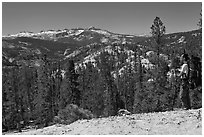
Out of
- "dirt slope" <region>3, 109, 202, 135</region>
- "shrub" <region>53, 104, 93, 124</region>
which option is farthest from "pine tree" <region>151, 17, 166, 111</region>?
"dirt slope" <region>3, 109, 202, 135</region>

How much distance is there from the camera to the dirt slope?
12.1m

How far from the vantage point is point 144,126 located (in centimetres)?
1302

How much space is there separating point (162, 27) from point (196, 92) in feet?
38.9

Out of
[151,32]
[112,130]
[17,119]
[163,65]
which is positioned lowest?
[17,119]

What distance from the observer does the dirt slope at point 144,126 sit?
475 inches

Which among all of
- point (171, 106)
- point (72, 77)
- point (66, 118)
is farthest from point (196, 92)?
point (72, 77)

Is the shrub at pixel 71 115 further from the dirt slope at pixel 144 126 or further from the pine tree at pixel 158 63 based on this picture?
the dirt slope at pixel 144 126

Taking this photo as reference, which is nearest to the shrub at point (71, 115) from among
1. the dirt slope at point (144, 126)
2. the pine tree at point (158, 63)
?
the pine tree at point (158, 63)

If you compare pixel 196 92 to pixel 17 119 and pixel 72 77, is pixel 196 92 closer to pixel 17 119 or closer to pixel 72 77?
pixel 72 77

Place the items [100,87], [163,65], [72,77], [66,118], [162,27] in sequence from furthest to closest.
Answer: [100,87], [72,77], [162,27], [163,65], [66,118]

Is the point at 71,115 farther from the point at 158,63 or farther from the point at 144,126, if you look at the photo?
the point at 158,63

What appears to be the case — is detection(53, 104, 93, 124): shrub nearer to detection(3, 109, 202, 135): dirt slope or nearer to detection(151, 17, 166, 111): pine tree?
detection(151, 17, 166, 111): pine tree

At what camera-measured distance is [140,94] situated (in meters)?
33.5

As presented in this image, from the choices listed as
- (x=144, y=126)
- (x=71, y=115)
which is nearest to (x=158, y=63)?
(x=71, y=115)
